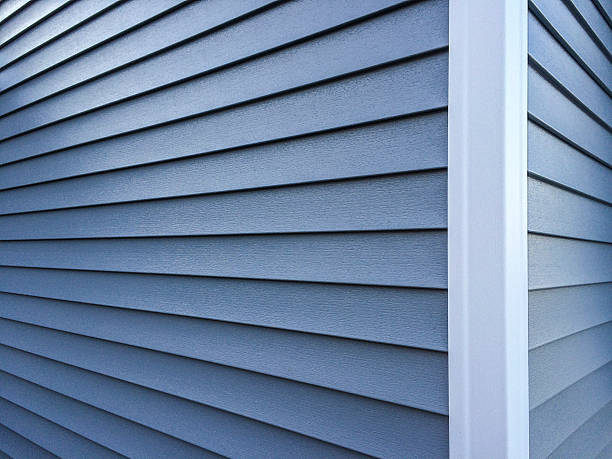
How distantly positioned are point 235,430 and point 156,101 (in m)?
1.07

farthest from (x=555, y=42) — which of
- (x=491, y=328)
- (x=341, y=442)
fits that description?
(x=341, y=442)

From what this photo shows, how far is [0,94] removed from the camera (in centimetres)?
295

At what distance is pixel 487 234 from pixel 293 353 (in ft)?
1.99

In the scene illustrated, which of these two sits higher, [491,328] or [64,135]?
[64,135]

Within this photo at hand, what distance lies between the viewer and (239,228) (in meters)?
1.56

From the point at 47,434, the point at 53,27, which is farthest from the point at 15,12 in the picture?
the point at 47,434

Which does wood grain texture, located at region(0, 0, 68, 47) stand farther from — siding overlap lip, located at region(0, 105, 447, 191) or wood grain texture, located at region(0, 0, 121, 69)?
siding overlap lip, located at region(0, 105, 447, 191)

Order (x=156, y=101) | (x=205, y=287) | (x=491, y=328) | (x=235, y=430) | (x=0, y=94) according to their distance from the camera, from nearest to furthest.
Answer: (x=491, y=328)
(x=235, y=430)
(x=205, y=287)
(x=156, y=101)
(x=0, y=94)

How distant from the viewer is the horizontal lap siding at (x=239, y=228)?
116 cm

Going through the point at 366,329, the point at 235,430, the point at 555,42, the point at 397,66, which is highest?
the point at 555,42

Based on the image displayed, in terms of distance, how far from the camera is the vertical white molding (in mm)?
1020

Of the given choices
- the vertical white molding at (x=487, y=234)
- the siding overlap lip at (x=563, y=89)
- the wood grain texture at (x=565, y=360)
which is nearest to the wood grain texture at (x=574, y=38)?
the siding overlap lip at (x=563, y=89)

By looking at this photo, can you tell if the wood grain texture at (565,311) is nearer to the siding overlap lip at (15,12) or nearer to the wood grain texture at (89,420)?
the wood grain texture at (89,420)

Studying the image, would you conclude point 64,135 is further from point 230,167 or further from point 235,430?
point 235,430
